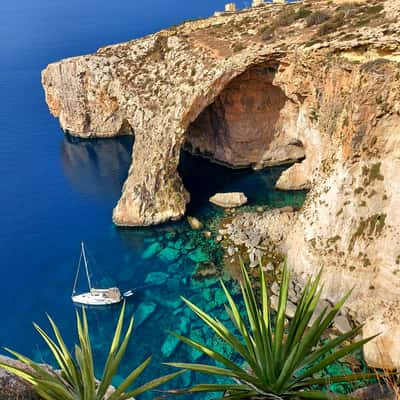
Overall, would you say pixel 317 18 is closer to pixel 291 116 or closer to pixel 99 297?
pixel 291 116

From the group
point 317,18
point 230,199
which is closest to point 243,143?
point 230,199

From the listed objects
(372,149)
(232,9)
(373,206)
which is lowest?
(373,206)

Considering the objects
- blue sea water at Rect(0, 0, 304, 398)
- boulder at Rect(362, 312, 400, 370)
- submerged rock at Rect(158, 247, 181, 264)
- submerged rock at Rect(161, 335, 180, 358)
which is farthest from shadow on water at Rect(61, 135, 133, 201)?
boulder at Rect(362, 312, 400, 370)

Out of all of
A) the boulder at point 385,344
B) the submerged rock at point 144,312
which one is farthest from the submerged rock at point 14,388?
the submerged rock at point 144,312

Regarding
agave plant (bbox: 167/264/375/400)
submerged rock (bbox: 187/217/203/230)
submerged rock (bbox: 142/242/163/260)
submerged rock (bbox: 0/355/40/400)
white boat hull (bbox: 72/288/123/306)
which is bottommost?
white boat hull (bbox: 72/288/123/306)

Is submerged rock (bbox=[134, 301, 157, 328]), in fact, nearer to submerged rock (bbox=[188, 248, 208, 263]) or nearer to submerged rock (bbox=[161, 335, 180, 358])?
submerged rock (bbox=[161, 335, 180, 358])

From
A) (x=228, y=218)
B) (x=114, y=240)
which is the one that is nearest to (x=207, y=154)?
(x=228, y=218)

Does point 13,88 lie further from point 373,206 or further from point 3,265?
point 373,206
